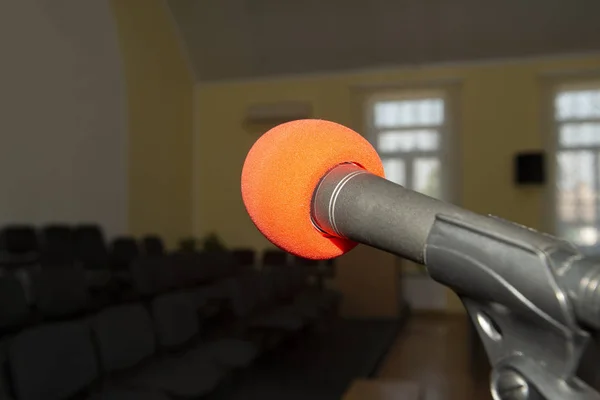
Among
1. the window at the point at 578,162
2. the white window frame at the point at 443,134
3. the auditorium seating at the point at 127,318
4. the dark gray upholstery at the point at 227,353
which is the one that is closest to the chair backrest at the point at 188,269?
the auditorium seating at the point at 127,318

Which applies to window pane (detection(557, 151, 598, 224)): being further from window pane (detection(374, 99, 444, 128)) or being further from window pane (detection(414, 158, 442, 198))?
window pane (detection(374, 99, 444, 128))

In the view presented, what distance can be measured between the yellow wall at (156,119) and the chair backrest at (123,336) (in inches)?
181

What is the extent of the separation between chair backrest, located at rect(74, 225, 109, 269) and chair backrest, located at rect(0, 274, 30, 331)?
2.49m

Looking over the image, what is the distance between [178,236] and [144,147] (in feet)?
5.73

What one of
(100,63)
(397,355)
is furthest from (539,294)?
(100,63)

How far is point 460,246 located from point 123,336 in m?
3.05

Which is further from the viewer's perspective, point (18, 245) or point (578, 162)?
point (578, 162)

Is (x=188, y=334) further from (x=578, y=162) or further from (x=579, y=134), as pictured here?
(x=579, y=134)

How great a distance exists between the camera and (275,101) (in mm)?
9617

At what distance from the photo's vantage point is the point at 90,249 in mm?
6105

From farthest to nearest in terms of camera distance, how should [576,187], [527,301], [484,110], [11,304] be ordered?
[484,110] → [576,187] → [11,304] → [527,301]

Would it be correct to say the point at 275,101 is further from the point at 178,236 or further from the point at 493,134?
the point at 493,134

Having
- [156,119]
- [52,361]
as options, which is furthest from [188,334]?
[156,119]

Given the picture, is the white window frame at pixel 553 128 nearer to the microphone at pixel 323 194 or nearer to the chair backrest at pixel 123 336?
the chair backrest at pixel 123 336
